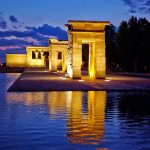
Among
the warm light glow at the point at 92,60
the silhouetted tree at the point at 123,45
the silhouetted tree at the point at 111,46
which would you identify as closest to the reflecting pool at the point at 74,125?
the warm light glow at the point at 92,60

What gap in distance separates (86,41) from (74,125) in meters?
23.4

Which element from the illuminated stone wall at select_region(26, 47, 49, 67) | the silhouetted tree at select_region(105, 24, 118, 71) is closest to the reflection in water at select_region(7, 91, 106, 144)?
the silhouetted tree at select_region(105, 24, 118, 71)

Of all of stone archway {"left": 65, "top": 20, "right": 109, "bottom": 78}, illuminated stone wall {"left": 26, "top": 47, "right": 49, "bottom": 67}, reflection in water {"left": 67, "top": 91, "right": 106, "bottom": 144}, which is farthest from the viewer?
illuminated stone wall {"left": 26, "top": 47, "right": 49, "bottom": 67}

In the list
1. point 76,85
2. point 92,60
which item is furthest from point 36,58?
point 76,85

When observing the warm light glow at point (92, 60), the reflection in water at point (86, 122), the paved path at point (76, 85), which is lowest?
the reflection in water at point (86, 122)

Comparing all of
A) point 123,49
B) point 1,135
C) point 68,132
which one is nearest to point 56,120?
point 68,132

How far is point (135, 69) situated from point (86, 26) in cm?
2662

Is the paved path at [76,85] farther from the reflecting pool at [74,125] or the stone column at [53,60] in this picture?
the stone column at [53,60]

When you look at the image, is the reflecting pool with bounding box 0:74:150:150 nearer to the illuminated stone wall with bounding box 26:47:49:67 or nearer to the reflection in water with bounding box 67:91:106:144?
the reflection in water with bounding box 67:91:106:144

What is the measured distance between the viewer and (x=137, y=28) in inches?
2274

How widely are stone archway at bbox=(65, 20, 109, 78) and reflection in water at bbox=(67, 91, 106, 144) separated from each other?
1700 centimetres

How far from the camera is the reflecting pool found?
8.11 metres

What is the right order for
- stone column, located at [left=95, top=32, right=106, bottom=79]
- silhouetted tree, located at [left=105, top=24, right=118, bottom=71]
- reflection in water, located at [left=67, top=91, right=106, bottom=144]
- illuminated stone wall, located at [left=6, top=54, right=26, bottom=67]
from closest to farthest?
reflection in water, located at [left=67, top=91, right=106, bottom=144] → stone column, located at [left=95, top=32, right=106, bottom=79] → silhouetted tree, located at [left=105, top=24, right=118, bottom=71] → illuminated stone wall, located at [left=6, top=54, right=26, bottom=67]

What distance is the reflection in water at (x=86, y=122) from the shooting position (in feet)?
29.1
